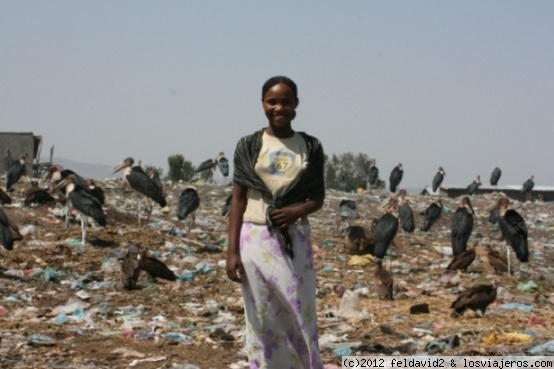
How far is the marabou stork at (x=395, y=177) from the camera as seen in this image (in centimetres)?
2817

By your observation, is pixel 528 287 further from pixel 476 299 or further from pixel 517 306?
pixel 476 299

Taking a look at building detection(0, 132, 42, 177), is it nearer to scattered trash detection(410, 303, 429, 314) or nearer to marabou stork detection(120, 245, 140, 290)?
marabou stork detection(120, 245, 140, 290)

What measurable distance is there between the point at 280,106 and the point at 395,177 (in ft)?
79.6

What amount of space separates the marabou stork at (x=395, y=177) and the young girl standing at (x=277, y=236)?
2396 cm

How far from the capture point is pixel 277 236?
4207 mm

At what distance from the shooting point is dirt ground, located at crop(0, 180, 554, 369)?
656 cm

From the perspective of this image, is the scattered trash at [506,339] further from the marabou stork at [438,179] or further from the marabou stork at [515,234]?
the marabou stork at [438,179]

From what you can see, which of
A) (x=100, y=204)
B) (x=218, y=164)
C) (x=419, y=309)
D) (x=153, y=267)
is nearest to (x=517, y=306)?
(x=419, y=309)

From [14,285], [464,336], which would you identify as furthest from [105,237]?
[464,336]

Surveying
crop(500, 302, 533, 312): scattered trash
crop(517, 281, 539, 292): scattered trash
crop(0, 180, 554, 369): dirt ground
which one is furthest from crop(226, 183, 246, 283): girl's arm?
crop(517, 281, 539, 292): scattered trash

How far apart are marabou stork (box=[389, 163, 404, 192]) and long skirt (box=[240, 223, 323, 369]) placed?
947 inches

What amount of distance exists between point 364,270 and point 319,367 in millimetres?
8210

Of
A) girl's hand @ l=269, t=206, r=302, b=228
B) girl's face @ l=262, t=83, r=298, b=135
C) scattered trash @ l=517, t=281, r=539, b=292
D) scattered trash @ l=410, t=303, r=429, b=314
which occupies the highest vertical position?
girl's face @ l=262, t=83, r=298, b=135

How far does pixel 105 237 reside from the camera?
1324 cm
